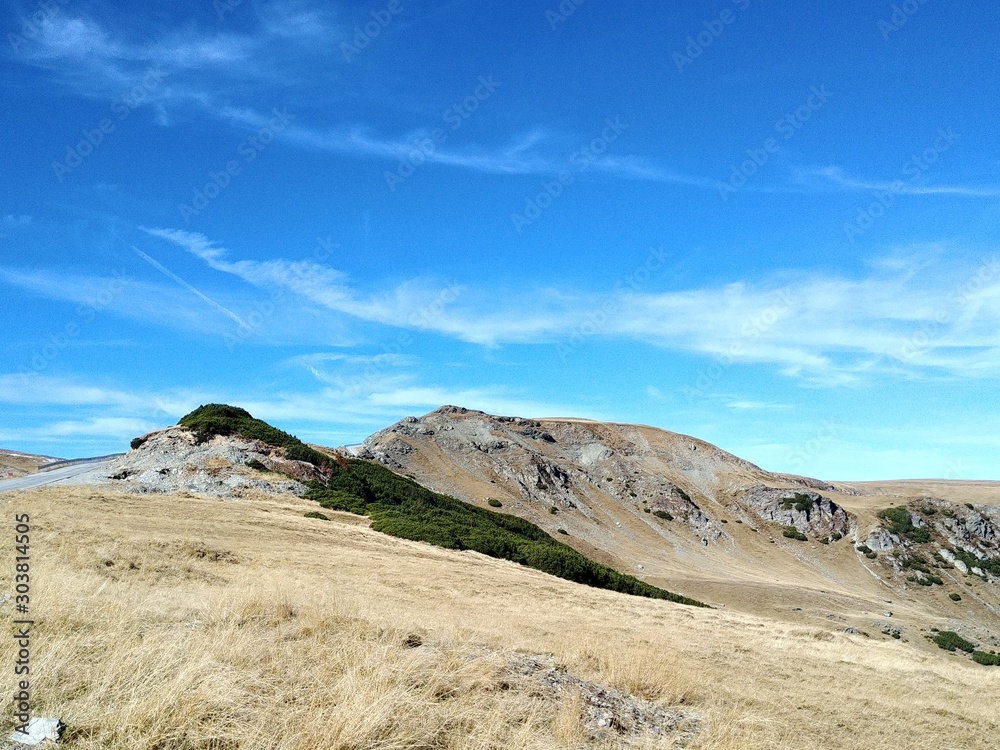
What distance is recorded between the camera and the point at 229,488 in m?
35.3

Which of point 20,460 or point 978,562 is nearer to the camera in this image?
point 978,562

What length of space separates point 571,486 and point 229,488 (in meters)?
54.2

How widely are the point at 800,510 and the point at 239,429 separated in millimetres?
74166

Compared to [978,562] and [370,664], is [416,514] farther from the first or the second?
[978,562]

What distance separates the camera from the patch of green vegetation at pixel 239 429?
4494cm

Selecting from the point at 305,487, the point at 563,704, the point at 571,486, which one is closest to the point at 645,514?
the point at 571,486

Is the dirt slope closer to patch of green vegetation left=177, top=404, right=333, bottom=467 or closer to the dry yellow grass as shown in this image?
patch of green vegetation left=177, top=404, right=333, bottom=467

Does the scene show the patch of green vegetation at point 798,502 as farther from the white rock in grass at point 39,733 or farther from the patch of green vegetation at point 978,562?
the white rock in grass at point 39,733

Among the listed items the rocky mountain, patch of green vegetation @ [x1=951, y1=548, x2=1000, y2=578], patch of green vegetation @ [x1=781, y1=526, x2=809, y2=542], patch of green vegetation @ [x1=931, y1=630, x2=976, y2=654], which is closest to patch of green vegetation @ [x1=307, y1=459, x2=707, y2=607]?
patch of green vegetation @ [x1=931, y1=630, x2=976, y2=654]

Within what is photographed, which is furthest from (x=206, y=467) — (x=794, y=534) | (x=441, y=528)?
(x=794, y=534)

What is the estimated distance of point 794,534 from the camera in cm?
8319

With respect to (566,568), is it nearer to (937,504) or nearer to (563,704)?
(563,704)

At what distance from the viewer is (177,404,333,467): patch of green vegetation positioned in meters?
44.9

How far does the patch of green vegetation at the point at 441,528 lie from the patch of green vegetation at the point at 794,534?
4939 cm
